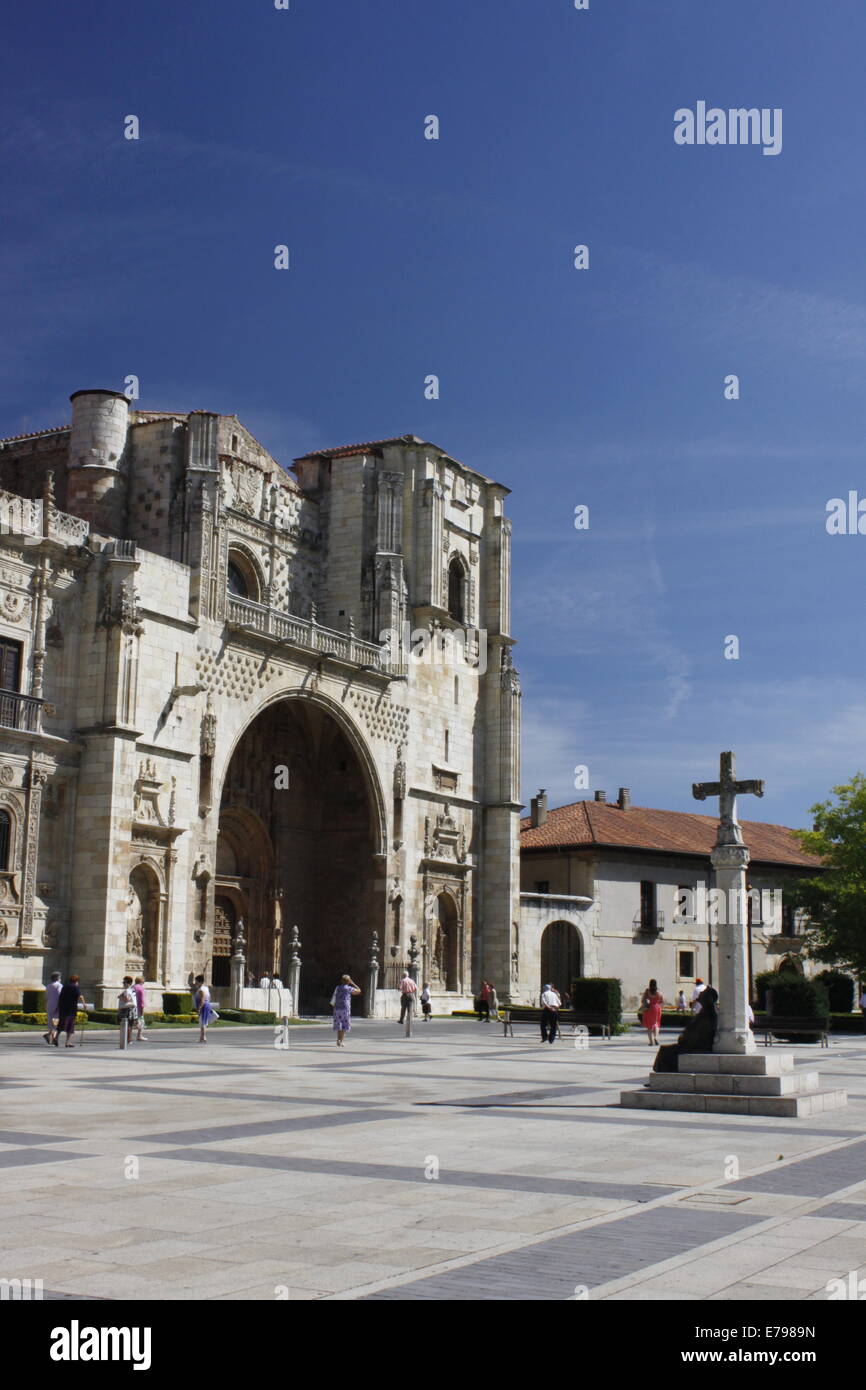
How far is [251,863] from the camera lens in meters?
45.9

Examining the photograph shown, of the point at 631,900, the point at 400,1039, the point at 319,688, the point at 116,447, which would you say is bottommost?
the point at 400,1039

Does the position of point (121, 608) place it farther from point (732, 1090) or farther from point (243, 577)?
point (732, 1090)

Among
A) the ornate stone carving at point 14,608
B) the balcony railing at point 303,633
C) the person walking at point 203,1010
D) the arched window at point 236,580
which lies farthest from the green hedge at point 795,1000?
the ornate stone carving at point 14,608

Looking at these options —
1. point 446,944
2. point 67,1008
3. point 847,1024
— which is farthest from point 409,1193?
point 446,944

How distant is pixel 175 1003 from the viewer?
3491 centimetres

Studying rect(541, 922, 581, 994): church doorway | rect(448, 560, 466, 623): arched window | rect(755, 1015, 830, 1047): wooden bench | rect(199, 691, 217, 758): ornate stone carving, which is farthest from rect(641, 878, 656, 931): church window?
rect(199, 691, 217, 758): ornate stone carving

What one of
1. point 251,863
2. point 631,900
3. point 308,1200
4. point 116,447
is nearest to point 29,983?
point 251,863

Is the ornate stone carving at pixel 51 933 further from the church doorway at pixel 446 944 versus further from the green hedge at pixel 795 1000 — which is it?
the church doorway at pixel 446 944

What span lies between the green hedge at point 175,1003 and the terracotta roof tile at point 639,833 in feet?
88.7

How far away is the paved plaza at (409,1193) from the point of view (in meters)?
7.43

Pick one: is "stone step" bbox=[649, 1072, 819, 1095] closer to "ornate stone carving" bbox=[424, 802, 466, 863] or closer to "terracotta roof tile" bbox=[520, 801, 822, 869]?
"ornate stone carving" bbox=[424, 802, 466, 863]
